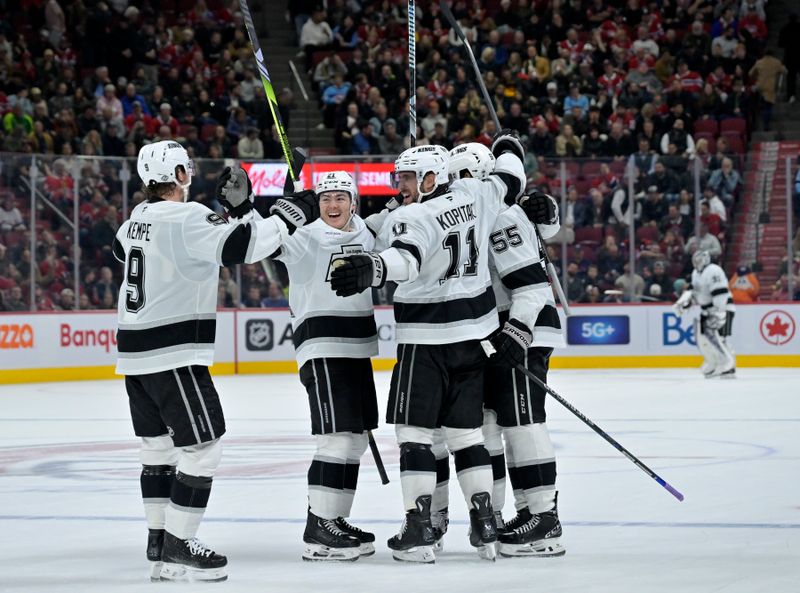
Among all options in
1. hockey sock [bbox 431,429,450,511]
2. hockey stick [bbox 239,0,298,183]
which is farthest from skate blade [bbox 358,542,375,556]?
hockey stick [bbox 239,0,298,183]

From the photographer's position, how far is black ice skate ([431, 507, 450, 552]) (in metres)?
5.25

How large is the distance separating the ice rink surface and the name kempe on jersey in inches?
33.6

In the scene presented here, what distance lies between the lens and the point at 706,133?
18875 mm

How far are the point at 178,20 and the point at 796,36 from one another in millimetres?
8868

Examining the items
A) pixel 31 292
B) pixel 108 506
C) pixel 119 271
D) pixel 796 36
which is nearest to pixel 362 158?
pixel 119 271

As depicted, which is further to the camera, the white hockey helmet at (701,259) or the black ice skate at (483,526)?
the white hockey helmet at (701,259)

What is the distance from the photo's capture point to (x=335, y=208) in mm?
5367

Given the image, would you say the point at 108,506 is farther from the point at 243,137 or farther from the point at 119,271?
the point at 243,137

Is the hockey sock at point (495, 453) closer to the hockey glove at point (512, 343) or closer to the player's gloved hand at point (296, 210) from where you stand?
the hockey glove at point (512, 343)

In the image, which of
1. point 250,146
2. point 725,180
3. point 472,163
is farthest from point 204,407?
point 250,146

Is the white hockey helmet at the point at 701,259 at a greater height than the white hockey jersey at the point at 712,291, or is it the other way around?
the white hockey helmet at the point at 701,259

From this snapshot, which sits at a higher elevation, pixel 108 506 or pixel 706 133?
pixel 706 133

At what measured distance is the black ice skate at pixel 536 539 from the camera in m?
5.17

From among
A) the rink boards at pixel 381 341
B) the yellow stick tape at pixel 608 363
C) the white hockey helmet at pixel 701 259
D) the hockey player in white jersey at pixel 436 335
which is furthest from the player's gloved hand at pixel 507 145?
the yellow stick tape at pixel 608 363
